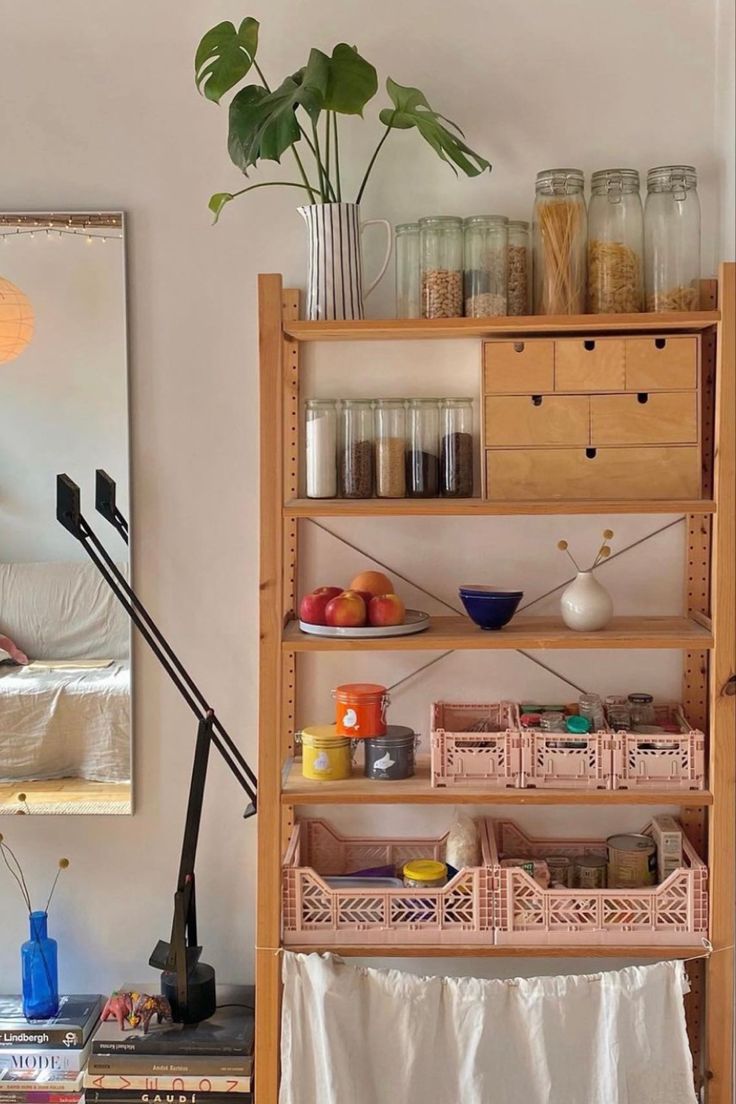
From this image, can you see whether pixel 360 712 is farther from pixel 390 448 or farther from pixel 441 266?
pixel 441 266

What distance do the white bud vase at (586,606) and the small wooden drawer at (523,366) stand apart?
1.22 feet

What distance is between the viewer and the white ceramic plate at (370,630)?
88.4 inches

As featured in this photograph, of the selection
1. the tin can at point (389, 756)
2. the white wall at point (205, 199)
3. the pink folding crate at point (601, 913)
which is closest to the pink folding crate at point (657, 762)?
the pink folding crate at point (601, 913)

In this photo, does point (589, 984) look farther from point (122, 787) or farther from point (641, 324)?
point (641, 324)

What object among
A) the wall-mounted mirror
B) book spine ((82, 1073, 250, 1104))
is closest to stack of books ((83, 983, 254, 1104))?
book spine ((82, 1073, 250, 1104))

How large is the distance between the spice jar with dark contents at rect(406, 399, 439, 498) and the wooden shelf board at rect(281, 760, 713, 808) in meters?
0.57

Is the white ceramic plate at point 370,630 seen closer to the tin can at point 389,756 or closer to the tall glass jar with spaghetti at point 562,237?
the tin can at point 389,756

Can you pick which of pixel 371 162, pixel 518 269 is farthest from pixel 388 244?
pixel 518 269

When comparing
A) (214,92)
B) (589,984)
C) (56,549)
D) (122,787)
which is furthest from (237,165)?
(589,984)

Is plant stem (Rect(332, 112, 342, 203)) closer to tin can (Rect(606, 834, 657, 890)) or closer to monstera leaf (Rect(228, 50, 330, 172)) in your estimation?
monstera leaf (Rect(228, 50, 330, 172))

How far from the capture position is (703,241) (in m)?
2.44

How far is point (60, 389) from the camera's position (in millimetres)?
2510

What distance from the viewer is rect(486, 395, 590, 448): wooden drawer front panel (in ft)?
7.43

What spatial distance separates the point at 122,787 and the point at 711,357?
1497mm
